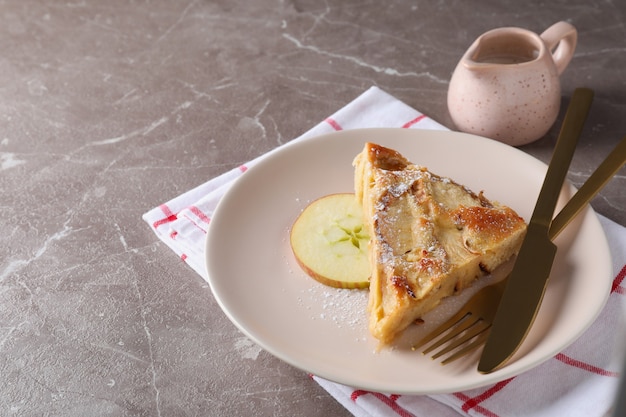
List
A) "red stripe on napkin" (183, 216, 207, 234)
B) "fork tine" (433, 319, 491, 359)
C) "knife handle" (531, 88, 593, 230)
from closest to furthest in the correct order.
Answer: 1. "fork tine" (433, 319, 491, 359)
2. "knife handle" (531, 88, 593, 230)
3. "red stripe on napkin" (183, 216, 207, 234)

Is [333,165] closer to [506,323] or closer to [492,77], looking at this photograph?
[492,77]

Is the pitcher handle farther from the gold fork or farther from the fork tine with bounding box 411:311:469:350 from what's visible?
the fork tine with bounding box 411:311:469:350

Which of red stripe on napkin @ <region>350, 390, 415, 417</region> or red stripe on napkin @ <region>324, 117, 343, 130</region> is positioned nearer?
red stripe on napkin @ <region>350, 390, 415, 417</region>

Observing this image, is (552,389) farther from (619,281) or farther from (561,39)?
(561,39)

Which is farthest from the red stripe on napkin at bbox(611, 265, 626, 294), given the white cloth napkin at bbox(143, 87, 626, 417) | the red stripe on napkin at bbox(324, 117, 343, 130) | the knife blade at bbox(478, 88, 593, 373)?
the red stripe on napkin at bbox(324, 117, 343, 130)

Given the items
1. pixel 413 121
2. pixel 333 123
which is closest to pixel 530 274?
pixel 413 121

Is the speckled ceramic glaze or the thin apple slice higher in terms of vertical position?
the speckled ceramic glaze

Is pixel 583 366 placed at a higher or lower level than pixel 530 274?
lower
